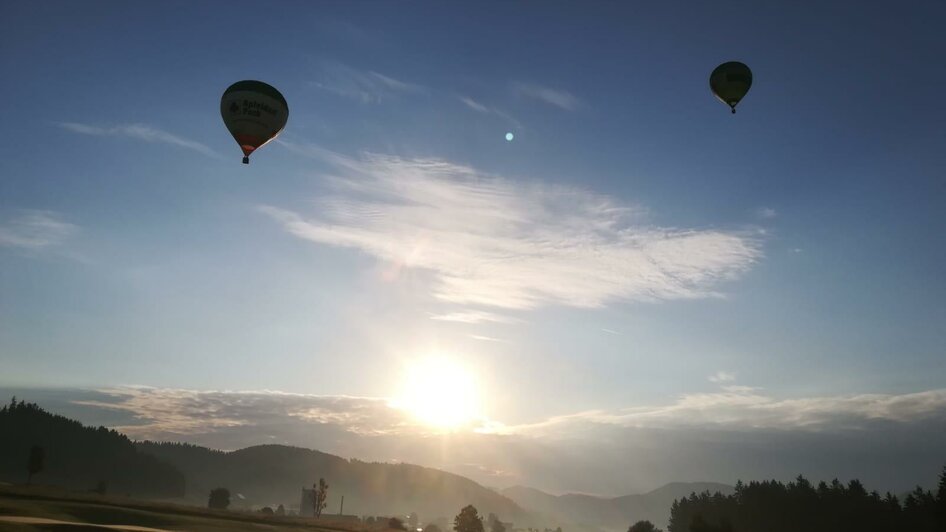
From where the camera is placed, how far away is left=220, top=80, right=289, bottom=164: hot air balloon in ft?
206

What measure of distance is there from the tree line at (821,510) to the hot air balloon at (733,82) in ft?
168

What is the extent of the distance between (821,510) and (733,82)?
9334cm

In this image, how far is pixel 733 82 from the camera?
222 feet

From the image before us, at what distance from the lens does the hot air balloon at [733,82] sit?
67.6 metres

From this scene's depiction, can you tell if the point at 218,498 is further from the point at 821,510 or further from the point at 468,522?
the point at 821,510

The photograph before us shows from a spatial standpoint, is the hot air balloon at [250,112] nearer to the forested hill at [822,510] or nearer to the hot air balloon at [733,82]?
the hot air balloon at [733,82]

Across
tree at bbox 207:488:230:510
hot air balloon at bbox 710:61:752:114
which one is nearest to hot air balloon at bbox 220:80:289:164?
hot air balloon at bbox 710:61:752:114

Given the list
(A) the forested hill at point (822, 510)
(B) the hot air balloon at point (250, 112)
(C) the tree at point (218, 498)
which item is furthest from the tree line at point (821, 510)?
(C) the tree at point (218, 498)

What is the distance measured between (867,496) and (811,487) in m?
12.7

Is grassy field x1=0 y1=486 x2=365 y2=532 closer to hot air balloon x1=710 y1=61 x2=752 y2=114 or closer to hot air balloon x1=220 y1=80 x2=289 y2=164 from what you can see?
hot air balloon x1=220 y1=80 x2=289 y2=164

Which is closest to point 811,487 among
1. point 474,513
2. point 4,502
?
point 474,513

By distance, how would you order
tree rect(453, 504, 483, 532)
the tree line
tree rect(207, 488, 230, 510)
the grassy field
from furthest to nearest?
tree rect(207, 488, 230, 510), tree rect(453, 504, 483, 532), the tree line, the grassy field

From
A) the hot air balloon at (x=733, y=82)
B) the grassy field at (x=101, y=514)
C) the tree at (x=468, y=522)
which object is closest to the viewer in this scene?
the grassy field at (x=101, y=514)

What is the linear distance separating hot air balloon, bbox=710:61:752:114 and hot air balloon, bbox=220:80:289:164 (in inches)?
1856
